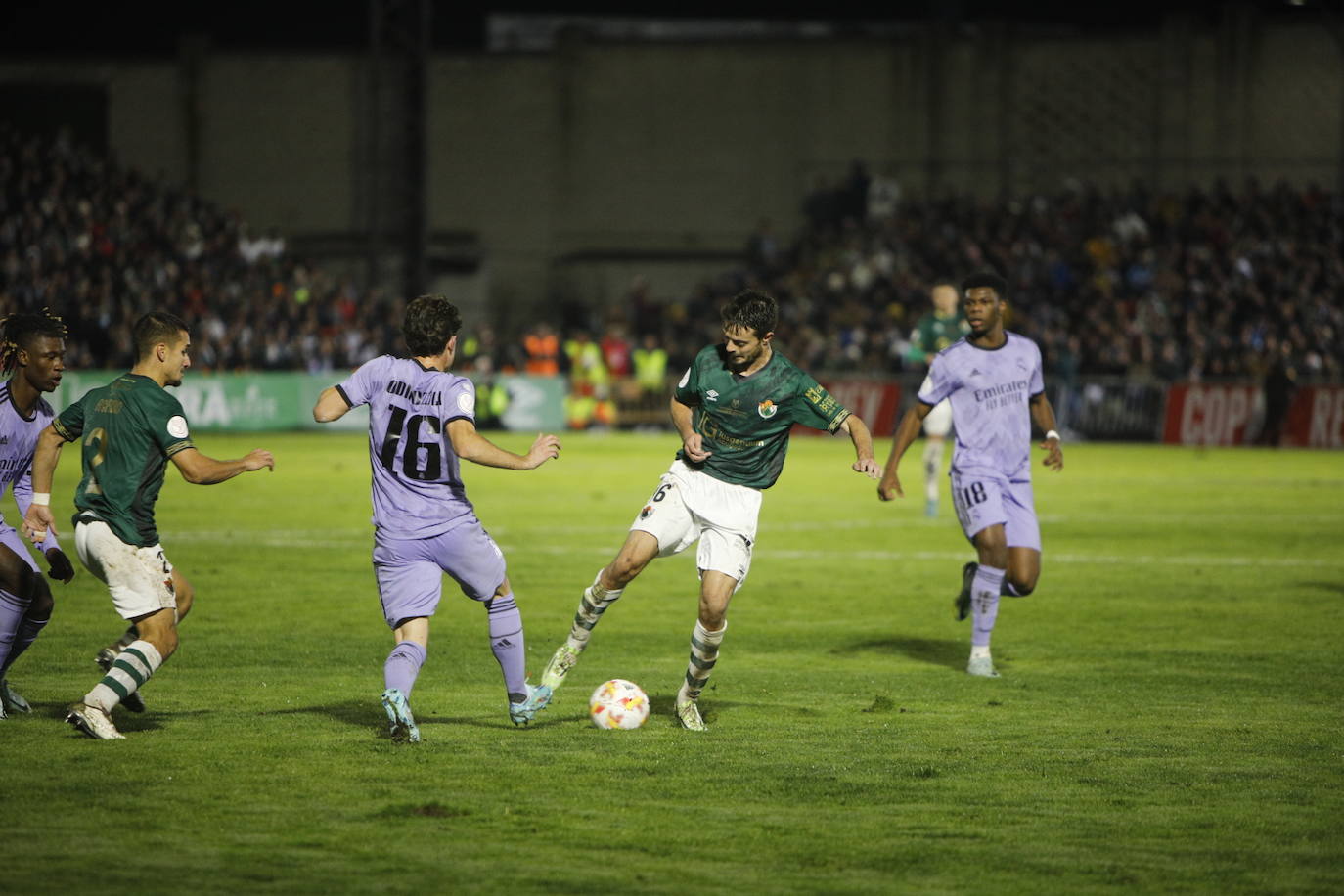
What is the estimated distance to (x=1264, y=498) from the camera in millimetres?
23891

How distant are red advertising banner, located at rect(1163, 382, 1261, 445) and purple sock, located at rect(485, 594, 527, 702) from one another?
96.1ft

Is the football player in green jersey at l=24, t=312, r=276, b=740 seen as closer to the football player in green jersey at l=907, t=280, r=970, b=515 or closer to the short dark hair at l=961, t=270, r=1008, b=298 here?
the short dark hair at l=961, t=270, r=1008, b=298

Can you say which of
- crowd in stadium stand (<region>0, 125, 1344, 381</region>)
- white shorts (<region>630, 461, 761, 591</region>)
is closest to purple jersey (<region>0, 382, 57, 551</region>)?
white shorts (<region>630, 461, 761, 591</region>)

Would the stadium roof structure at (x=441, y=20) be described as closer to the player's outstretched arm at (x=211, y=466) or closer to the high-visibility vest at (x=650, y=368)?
the high-visibility vest at (x=650, y=368)

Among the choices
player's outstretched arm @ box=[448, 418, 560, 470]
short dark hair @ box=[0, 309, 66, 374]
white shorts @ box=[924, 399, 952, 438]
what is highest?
short dark hair @ box=[0, 309, 66, 374]

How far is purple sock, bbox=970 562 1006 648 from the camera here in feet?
36.6

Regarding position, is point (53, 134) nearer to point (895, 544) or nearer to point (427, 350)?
point (895, 544)

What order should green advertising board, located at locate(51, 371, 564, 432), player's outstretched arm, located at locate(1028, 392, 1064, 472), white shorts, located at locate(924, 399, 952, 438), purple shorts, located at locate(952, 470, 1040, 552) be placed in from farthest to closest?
1. green advertising board, located at locate(51, 371, 564, 432)
2. white shorts, located at locate(924, 399, 952, 438)
3. player's outstretched arm, located at locate(1028, 392, 1064, 472)
4. purple shorts, located at locate(952, 470, 1040, 552)

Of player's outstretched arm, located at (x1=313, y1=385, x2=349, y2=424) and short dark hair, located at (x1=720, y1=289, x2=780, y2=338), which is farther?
short dark hair, located at (x1=720, y1=289, x2=780, y2=338)

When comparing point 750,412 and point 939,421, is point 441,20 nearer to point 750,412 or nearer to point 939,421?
point 939,421

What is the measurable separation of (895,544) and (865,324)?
76.5 ft

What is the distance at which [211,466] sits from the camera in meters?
8.19

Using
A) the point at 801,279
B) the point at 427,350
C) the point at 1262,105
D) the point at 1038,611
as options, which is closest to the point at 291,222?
the point at 801,279

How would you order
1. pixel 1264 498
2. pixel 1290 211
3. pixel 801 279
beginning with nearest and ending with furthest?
pixel 1264 498, pixel 1290 211, pixel 801 279
